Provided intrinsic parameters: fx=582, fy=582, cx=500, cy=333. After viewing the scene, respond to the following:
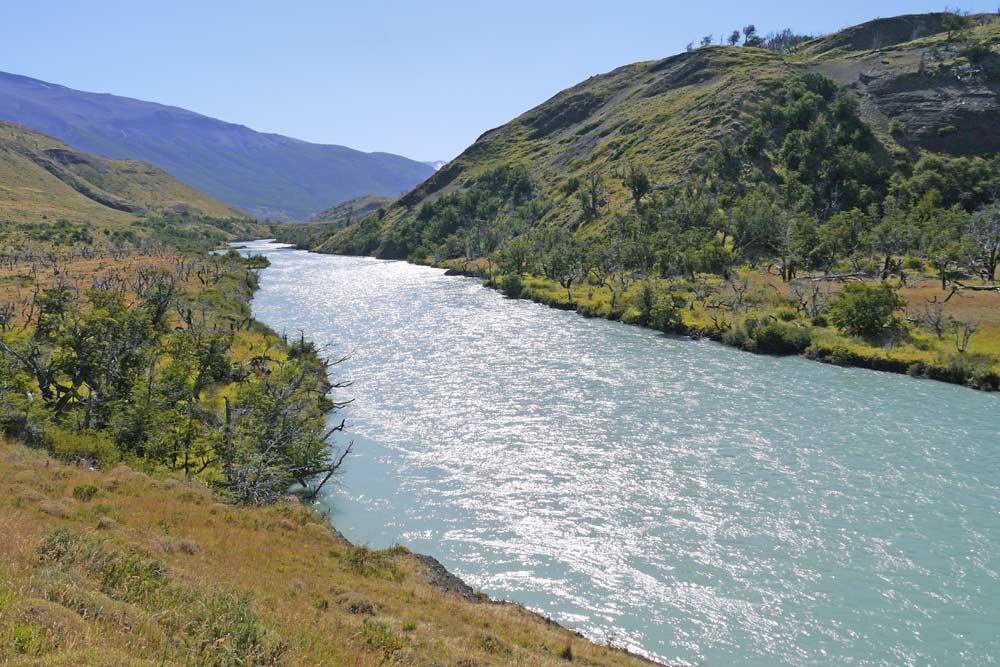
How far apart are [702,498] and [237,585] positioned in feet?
88.1

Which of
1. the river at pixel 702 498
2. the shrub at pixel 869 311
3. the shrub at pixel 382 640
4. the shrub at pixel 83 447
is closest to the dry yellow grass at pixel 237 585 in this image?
the shrub at pixel 382 640

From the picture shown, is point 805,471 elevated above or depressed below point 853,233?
below

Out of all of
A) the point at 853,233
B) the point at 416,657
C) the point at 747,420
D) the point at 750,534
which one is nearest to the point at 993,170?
the point at 853,233

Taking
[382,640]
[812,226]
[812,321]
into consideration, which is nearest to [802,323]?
[812,321]

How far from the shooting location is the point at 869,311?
6762 centimetres

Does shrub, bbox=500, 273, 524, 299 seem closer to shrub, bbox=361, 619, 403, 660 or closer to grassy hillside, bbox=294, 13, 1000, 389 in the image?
grassy hillside, bbox=294, 13, 1000, 389

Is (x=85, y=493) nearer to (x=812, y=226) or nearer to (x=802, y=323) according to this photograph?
(x=802, y=323)

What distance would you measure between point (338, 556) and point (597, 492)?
17.3 meters

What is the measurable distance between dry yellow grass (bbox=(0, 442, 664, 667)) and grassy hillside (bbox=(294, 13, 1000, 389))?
59191mm

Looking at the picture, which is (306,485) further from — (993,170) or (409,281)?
(993,170)

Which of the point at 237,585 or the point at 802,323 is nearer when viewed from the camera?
the point at 237,585

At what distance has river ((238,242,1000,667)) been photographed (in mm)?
24688

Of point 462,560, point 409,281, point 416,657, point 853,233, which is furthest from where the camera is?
point 409,281

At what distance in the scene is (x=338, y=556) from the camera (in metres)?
24.8
